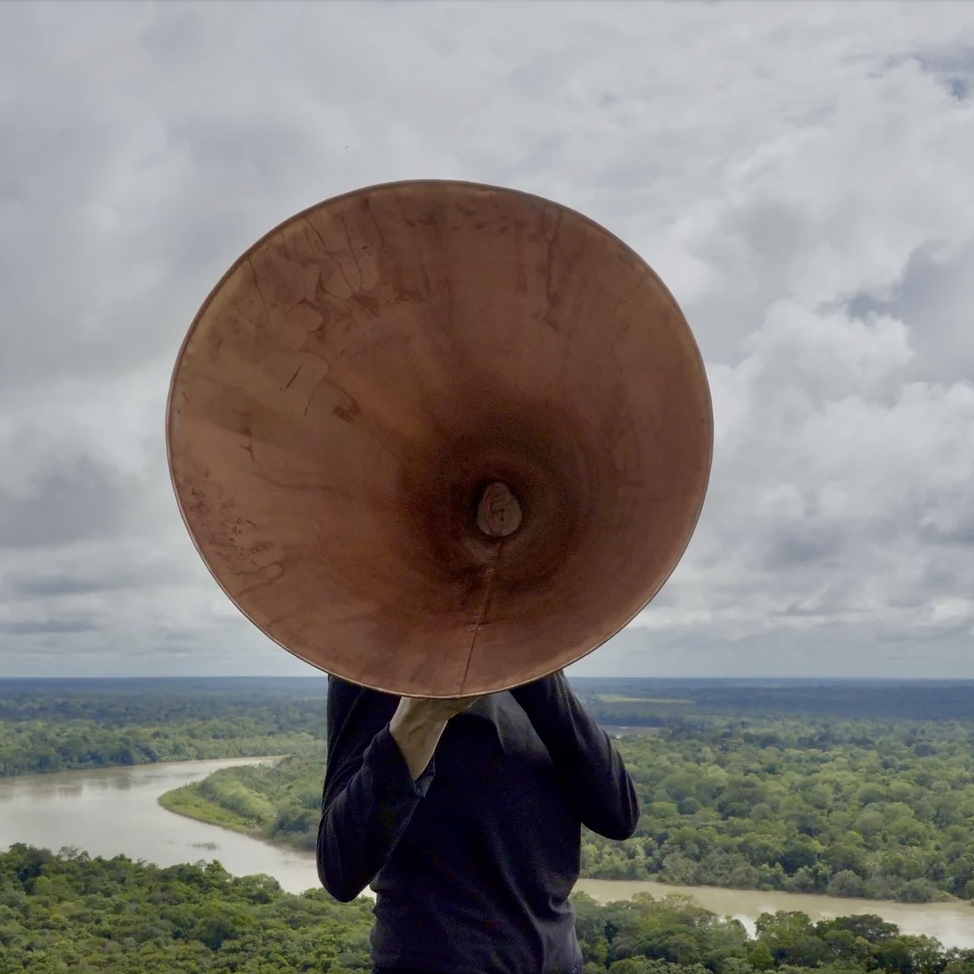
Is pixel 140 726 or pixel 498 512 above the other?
pixel 498 512

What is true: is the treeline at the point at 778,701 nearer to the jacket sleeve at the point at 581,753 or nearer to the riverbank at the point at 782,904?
the riverbank at the point at 782,904

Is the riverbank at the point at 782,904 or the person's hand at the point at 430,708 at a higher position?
the person's hand at the point at 430,708

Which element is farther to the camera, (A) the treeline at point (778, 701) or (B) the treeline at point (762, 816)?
(A) the treeline at point (778, 701)

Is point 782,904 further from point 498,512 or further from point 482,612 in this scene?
point 482,612

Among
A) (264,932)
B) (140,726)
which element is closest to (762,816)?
(264,932)

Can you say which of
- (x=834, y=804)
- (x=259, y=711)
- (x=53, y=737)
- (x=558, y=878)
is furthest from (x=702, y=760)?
(x=558, y=878)

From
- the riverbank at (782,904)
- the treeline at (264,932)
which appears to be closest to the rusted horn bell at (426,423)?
the treeline at (264,932)
